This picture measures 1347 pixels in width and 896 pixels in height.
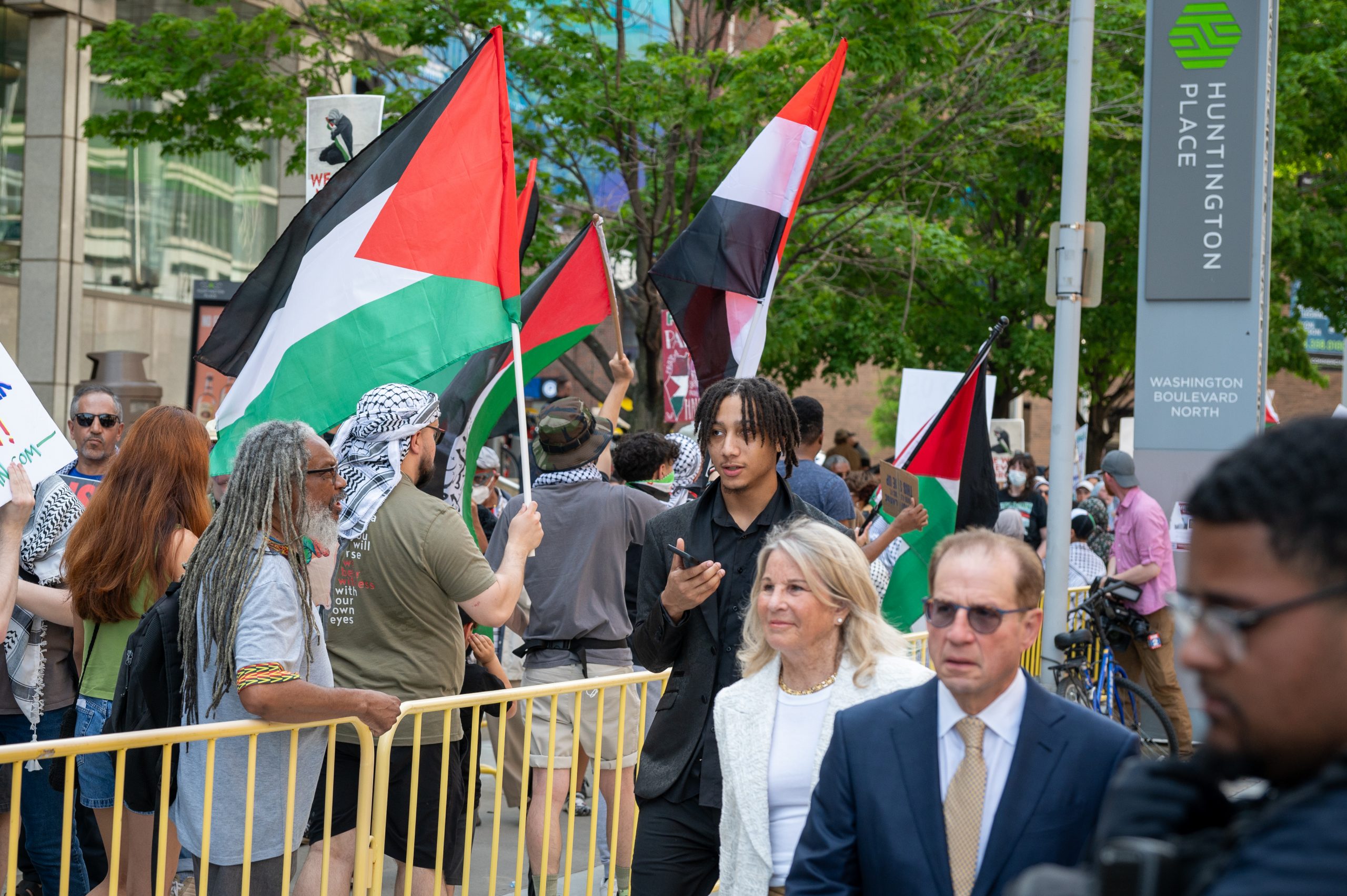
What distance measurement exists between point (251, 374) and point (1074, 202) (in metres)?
6.00

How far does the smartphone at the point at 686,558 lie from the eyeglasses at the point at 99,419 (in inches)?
117

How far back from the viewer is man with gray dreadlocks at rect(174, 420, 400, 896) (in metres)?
4.02

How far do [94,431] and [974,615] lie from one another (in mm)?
4367

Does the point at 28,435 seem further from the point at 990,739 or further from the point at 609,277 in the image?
the point at 990,739

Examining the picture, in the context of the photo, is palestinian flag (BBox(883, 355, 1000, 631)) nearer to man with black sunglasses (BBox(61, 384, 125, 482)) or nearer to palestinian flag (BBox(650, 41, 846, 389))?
palestinian flag (BBox(650, 41, 846, 389))

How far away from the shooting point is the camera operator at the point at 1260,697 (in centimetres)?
120

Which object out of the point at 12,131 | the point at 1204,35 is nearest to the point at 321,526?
the point at 1204,35

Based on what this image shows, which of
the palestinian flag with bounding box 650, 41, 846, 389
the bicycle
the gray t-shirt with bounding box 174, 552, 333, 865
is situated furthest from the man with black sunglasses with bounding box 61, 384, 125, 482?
the bicycle

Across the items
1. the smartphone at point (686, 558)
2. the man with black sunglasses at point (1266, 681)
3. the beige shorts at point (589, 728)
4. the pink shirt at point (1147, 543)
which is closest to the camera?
the man with black sunglasses at point (1266, 681)

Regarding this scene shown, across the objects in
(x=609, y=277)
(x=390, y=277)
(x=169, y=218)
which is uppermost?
(x=169, y=218)

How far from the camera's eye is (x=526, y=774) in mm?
5168

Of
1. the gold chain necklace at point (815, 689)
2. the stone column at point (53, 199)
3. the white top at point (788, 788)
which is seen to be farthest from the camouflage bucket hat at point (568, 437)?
the stone column at point (53, 199)

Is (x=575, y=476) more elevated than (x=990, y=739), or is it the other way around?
(x=575, y=476)

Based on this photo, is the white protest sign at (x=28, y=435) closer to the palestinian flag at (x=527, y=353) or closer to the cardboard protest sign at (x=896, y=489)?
the palestinian flag at (x=527, y=353)
